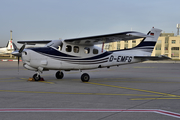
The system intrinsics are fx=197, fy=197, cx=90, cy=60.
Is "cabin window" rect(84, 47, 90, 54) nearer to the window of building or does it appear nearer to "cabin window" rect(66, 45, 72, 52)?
"cabin window" rect(66, 45, 72, 52)

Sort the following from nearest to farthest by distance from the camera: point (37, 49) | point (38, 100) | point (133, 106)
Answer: point (133, 106), point (38, 100), point (37, 49)

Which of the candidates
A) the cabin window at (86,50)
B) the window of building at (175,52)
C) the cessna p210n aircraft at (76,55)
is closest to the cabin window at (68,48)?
the cessna p210n aircraft at (76,55)

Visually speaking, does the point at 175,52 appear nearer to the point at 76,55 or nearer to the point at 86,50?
the point at 86,50

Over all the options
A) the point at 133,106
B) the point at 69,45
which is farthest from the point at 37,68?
the point at 133,106

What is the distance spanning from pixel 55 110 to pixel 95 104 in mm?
1367

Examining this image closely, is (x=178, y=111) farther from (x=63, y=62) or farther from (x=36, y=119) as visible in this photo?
(x=63, y=62)

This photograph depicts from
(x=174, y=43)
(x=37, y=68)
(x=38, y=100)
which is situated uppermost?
(x=174, y=43)

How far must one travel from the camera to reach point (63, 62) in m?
12.2

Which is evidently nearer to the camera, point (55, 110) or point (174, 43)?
point (55, 110)

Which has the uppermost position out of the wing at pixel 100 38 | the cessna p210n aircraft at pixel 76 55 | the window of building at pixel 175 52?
the window of building at pixel 175 52

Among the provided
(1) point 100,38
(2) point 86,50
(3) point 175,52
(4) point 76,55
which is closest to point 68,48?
(4) point 76,55

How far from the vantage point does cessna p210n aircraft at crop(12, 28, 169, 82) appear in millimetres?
11430

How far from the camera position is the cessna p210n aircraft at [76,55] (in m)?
11.4

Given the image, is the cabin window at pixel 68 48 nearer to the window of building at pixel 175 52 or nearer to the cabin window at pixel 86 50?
the cabin window at pixel 86 50
